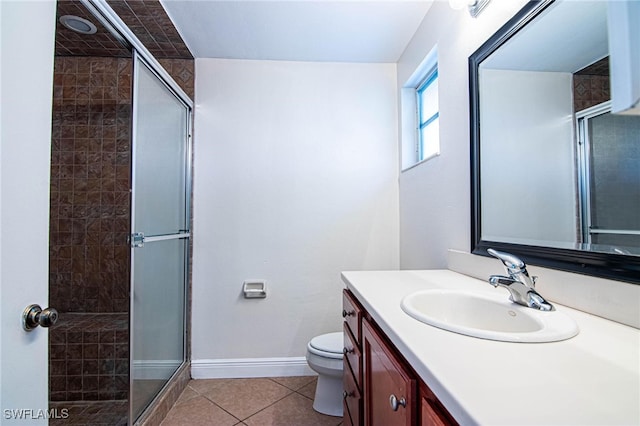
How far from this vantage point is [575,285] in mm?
840

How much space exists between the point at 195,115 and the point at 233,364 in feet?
6.00

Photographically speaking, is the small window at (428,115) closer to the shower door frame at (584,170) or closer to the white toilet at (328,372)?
the shower door frame at (584,170)

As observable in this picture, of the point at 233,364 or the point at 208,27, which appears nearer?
the point at 208,27

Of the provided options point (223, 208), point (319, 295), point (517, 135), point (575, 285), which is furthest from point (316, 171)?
point (575, 285)

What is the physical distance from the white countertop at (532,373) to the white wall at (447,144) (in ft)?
2.46

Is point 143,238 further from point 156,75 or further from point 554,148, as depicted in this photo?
point 554,148

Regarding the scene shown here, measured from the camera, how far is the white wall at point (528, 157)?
35.3 inches

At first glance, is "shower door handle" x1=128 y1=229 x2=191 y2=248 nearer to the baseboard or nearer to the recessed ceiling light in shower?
the baseboard

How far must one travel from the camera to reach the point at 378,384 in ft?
2.86

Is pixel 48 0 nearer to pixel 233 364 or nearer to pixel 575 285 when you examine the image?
pixel 575 285

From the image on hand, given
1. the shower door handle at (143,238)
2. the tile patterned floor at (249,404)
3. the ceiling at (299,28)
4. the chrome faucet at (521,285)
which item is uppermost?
the ceiling at (299,28)

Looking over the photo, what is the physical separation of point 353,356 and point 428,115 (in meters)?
1.62

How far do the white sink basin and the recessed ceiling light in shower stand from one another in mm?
2230
